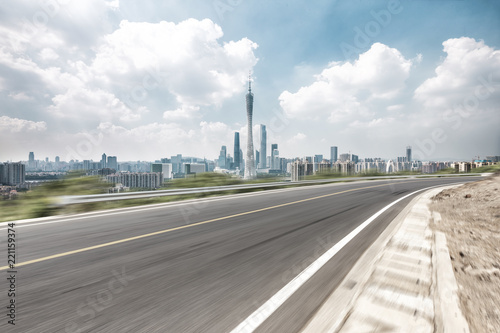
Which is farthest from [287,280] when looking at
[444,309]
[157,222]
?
[157,222]

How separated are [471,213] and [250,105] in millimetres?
105226

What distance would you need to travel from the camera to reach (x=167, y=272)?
296 centimetres

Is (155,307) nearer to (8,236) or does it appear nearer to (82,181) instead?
(8,236)

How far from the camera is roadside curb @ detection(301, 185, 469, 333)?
6.25 feet

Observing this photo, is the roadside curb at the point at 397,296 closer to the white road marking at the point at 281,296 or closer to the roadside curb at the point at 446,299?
the roadside curb at the point at 446,299

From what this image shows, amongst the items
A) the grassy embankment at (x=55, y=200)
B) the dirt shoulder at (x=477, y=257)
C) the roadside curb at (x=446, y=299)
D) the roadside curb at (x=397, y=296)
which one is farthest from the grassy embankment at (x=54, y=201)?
→ the dirt shoulder at (x=477, y=257)

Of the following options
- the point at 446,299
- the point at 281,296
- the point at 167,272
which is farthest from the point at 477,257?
the point at 167,272

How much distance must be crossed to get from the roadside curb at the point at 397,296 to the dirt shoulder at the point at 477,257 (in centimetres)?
11

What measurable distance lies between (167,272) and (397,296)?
2.81 meters

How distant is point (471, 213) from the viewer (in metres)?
6.36

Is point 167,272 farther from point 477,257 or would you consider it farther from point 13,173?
point 13,173

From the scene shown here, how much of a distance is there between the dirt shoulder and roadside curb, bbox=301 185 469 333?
0.11 metres

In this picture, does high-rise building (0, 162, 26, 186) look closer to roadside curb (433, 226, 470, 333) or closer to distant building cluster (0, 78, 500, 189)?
distant building cluster (0, 78, 500, 189)

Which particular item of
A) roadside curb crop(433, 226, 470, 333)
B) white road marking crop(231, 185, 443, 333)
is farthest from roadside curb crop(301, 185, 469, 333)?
white road marking crop(231, 185, 443, 333)
